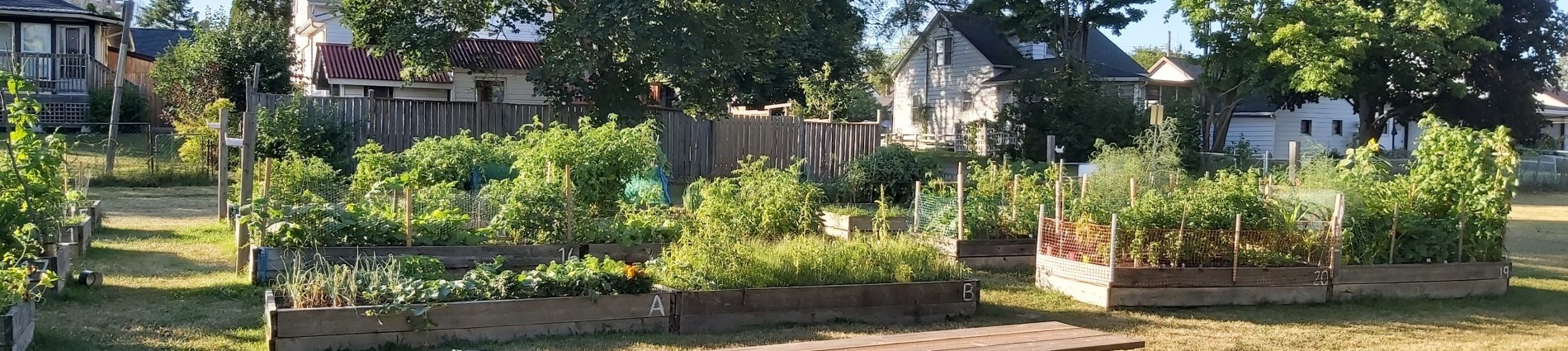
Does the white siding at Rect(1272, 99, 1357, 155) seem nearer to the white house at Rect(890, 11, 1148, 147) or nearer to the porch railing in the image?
the white house at Rect(890, 11, 1148, 147)

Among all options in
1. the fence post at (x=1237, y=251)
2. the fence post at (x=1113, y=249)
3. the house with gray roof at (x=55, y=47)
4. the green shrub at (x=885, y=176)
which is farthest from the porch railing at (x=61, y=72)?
the fence post at (x=1237, y=251)

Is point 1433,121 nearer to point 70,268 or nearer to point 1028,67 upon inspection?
point 70,268

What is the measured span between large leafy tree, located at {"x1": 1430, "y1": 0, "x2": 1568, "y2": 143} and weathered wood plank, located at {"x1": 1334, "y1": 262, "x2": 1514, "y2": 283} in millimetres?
26150

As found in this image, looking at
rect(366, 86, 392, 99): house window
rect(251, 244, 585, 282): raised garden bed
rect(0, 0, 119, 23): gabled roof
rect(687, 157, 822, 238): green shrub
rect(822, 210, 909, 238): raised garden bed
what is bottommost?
rect(251, 244, 585, 282): raised garden bed

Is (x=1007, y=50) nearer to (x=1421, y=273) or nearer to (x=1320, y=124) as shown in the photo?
(x=1320, y=124)

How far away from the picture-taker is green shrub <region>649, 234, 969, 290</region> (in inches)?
296

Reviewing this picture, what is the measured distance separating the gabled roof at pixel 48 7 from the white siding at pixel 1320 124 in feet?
117

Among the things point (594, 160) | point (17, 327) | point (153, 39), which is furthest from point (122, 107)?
point (17, 327)

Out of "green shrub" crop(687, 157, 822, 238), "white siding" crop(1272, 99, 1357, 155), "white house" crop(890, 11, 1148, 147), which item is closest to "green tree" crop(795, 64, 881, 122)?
"white house" crop(890, 11, 1148, 147)

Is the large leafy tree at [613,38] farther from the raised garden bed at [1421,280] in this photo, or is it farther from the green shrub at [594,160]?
the raised garden bed at [1421,280]

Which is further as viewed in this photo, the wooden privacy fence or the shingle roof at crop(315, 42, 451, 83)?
the shingle roof at crop(315, 42, 451, 83)

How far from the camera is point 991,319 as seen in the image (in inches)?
324

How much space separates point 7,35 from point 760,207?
78.5 ft

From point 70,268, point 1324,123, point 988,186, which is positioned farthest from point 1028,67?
point 70,268
